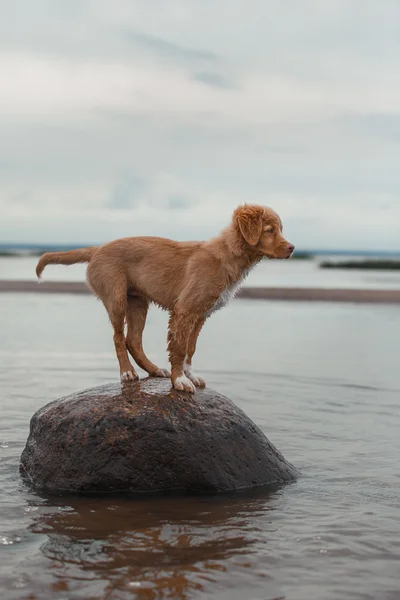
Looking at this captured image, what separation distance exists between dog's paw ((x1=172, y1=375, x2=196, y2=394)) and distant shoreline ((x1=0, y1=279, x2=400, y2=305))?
32.9m

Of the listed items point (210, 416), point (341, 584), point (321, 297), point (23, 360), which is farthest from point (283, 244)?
point (321, 297)

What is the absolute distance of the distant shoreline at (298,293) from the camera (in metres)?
41.5

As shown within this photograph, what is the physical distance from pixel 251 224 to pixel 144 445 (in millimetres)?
2624

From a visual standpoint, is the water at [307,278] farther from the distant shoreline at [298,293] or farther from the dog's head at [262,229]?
the dog's head at [262,229]

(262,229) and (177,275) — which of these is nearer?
(262,229)

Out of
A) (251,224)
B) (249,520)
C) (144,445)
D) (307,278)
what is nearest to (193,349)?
(144,445)

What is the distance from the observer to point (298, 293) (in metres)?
43.6

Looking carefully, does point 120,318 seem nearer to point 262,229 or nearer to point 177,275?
point 177,275

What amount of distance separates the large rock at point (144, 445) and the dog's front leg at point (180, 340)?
0.17 m

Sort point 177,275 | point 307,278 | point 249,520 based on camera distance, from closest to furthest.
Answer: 1. point 249,520
2. point 177,275
3. point 307,278

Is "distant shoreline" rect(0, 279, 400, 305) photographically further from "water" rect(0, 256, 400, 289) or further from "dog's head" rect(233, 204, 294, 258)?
"dog's head" rect(233, 204, 294, 258)

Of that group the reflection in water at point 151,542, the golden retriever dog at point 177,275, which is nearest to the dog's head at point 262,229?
the golden retriever dog at point 177,275

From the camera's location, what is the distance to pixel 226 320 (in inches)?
1197

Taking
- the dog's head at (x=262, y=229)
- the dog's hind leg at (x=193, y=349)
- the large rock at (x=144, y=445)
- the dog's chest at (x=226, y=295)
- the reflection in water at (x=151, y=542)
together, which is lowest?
the reflection in water at (x=151, y=542)
